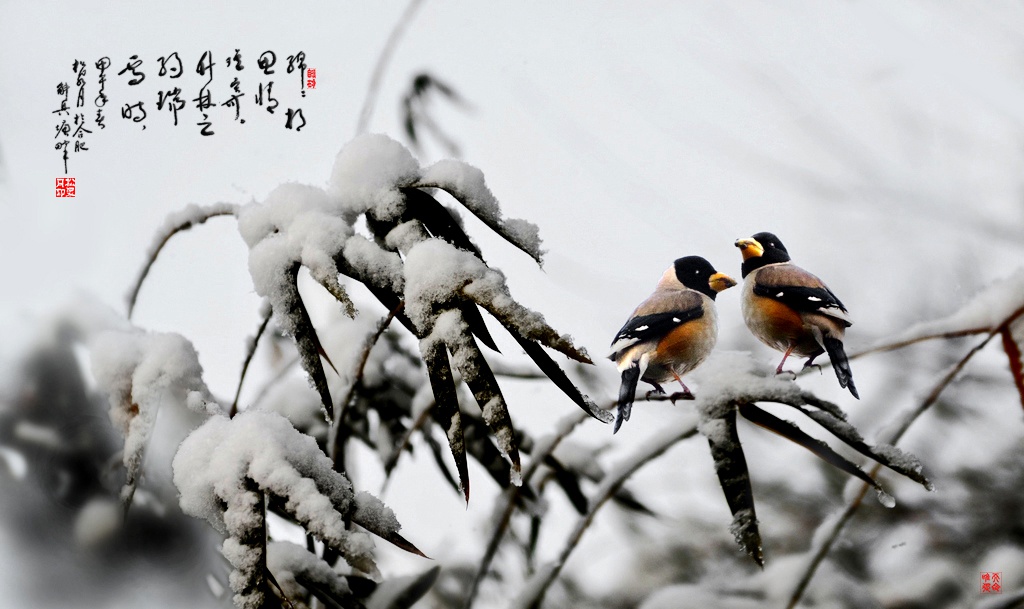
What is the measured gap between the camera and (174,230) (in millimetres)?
404

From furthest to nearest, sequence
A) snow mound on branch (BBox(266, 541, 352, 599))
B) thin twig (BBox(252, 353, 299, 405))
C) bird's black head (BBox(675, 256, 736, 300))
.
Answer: thin twig (BBox(252, 353, 299, 405)) < bird's black head (BBox(675, 256, 736, 300)) < snow mound on branch (BBox(266, 541, 352, 599))

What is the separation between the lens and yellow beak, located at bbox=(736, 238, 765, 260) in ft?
1.48

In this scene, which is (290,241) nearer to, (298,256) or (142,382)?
(298,256)

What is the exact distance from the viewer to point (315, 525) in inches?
9.6

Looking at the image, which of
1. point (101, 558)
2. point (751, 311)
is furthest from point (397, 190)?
point (101, 558)

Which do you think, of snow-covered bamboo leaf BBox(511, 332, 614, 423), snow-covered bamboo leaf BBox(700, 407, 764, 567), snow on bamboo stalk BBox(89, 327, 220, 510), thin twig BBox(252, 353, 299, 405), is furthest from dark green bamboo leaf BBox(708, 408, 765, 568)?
thin twig BBox(252, 353, 299, 405)

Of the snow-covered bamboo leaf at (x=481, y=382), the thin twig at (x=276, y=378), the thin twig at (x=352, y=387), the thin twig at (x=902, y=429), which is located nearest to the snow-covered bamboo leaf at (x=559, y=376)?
the snow-covered bamboo leaf at (x=481, y=382)

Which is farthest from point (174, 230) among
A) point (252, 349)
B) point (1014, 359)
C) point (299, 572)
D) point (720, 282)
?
point (1014, 359)

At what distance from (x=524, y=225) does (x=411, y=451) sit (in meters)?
0.45

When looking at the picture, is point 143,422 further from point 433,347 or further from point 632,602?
point 632,602

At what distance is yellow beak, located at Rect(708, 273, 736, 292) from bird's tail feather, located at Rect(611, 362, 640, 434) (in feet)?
0.26

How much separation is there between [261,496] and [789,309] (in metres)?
0.29

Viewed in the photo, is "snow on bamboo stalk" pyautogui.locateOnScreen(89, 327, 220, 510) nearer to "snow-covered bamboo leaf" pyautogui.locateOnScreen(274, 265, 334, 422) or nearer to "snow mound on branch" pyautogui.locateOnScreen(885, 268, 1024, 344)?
"snow-covered bamboo leaf" pyautogui.locateOnScreen(274, 265, 334, 422)

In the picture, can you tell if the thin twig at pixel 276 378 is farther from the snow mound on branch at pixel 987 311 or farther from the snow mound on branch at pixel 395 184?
the snow mound on branch at pixel 987 311
